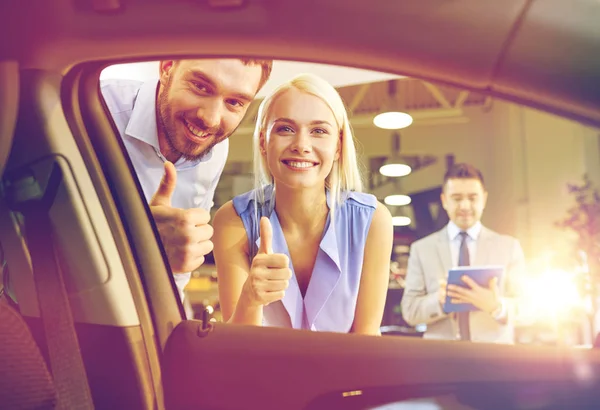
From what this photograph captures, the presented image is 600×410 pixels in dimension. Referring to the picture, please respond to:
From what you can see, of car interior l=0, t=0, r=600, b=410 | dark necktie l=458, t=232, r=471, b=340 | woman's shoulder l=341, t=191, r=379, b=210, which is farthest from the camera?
woman's shoulder l=341, t=191, r=379, b=210

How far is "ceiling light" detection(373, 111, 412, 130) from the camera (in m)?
1.10

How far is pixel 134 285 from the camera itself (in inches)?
36.8

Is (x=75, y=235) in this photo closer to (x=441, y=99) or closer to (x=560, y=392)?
(x=441, y=99)

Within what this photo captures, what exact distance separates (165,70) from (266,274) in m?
0.36

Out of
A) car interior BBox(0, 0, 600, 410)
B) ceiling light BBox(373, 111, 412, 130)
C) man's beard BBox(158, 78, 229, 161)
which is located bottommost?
car interior BBox(0, 0, 600, 410)

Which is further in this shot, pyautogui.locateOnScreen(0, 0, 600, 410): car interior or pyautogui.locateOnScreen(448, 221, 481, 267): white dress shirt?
pyautogui.locateOnScreen(448, 221, 481, 267): white dress shirt

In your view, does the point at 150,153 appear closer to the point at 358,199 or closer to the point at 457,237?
the point at 358,199

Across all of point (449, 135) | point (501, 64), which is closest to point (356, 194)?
point (449, 135)

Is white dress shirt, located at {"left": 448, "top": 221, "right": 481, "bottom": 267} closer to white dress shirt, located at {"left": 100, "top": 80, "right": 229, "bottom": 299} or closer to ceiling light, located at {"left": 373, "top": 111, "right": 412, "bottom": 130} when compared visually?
ceiling light, located at {"left": 373, "top": 111, "right": 412, "bottom": 130}

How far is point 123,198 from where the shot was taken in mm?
955

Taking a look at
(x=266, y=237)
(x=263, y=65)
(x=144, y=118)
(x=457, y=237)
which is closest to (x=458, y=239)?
(x=457, y=237)

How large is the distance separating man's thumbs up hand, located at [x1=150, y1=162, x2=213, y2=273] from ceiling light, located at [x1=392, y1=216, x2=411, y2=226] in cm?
31

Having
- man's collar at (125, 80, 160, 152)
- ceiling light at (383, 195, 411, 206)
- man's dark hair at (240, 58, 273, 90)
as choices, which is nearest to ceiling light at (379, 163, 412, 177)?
ceiling light at (383, 195, 411, 206)

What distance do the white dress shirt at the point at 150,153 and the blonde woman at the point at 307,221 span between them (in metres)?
0.06
